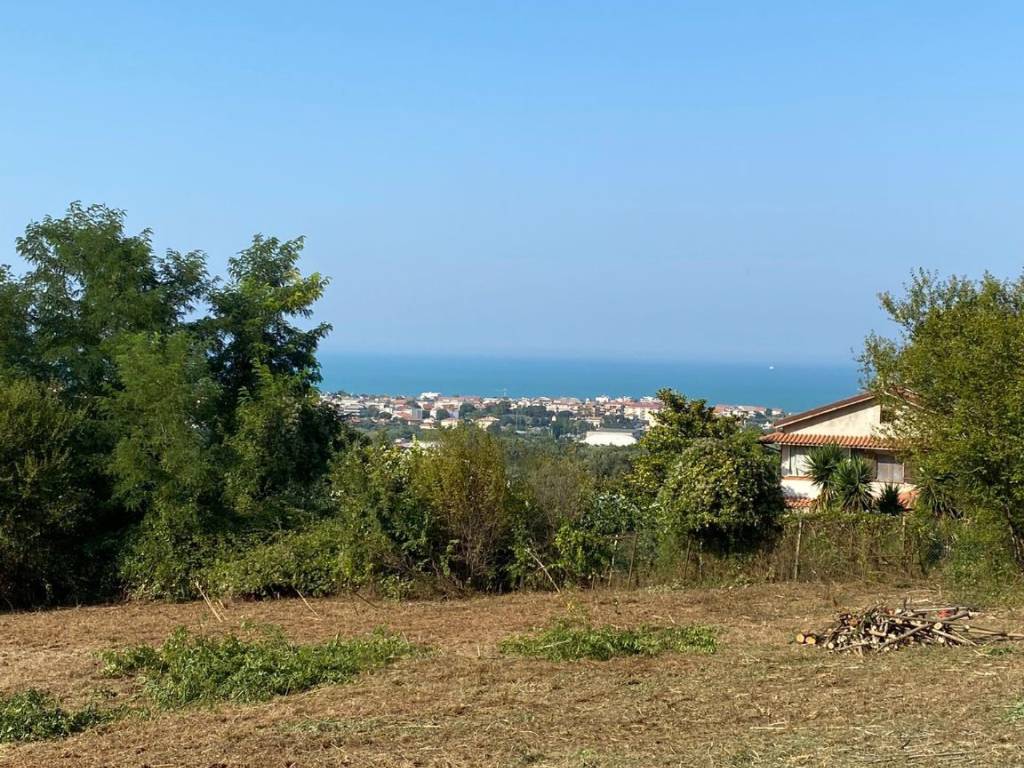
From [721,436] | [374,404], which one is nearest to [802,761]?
[721,436]

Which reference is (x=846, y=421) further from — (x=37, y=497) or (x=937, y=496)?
(x=37, y=497)

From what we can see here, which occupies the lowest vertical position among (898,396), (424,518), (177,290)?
(424,518)

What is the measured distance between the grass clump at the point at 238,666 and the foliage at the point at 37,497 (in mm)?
5895

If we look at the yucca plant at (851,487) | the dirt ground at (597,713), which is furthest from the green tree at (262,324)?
the yucca plant at (851,487)

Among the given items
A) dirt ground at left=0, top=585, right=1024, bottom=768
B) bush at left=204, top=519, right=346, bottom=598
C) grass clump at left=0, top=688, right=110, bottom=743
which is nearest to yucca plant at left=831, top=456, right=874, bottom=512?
dirt ground at left=0, top=585, right=1024, bottom=768

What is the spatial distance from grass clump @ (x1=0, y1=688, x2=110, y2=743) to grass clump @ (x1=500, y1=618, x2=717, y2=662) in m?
4.41

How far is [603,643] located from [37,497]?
1021cm

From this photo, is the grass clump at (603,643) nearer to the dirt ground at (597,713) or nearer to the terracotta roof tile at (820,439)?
the dirt ground at (597,713)

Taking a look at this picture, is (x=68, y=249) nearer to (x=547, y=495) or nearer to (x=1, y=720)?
(x=547, y=495)

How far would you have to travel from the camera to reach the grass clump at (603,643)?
1076cm

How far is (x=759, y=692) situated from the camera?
28.8 ft

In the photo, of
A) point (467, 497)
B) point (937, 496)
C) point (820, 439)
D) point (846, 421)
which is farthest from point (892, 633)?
point (846, 421)

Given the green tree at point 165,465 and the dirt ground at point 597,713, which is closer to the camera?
the dirt ground at point 597,713

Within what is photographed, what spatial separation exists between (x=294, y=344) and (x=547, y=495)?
25.2ft
